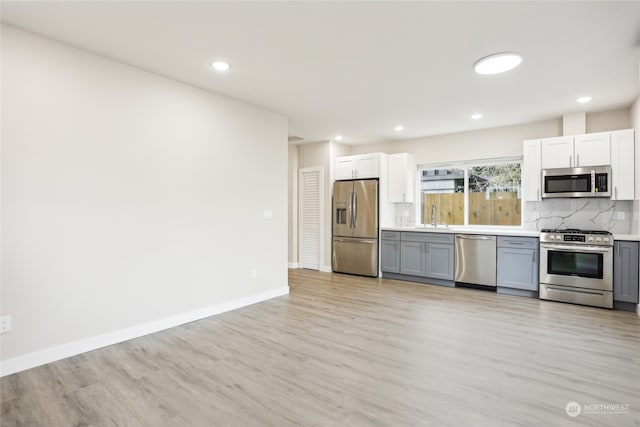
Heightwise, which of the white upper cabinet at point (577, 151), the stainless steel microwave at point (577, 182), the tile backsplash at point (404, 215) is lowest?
the tile backsplash at point (404, 215)

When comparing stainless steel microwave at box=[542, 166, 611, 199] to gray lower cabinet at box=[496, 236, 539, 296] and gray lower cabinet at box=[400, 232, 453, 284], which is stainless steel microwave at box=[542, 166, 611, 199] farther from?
gray lower cabinet at box=[400, 232, 453, 284]

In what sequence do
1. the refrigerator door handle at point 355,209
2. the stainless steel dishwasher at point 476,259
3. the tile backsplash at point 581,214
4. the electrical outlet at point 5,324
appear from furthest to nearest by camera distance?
1. the refrigerator door handle at point 355,209
2. the stainless steel dishwasher at point 476,259
3. the tile backsplash at point 581,214
4. the electrical outlet at point 5,324

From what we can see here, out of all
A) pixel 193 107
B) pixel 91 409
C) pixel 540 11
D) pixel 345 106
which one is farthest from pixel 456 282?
pixel 91 409

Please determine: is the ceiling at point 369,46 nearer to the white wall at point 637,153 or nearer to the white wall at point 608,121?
the white wall at point 637,153

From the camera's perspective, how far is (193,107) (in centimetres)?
373

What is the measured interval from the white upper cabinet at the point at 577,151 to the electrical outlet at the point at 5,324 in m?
6.18

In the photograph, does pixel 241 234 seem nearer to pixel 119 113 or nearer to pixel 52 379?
pixel 119 113

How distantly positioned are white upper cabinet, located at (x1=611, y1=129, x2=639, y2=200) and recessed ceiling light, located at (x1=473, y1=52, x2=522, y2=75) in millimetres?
2336

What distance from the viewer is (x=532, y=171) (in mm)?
4914

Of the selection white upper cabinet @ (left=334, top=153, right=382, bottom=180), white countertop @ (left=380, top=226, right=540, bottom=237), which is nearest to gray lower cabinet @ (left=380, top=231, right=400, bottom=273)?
white countertop @ (left=380, top=226, right=540, bottom=237)

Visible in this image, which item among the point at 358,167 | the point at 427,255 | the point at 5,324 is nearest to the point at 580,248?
the point at 427,255

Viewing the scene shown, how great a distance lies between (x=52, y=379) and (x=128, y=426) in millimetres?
996

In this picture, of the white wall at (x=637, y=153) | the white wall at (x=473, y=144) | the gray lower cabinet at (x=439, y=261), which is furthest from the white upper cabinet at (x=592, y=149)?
the gray lower cabinet at (x=439, y=261)

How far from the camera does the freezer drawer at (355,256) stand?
6113 millimetres
